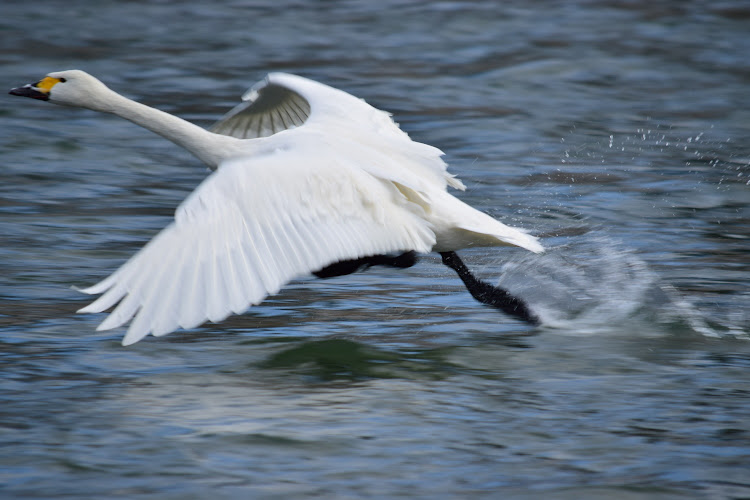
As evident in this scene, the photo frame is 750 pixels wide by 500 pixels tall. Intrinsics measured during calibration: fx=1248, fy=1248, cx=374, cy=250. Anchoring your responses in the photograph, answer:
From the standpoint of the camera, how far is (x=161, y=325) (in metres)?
5.05

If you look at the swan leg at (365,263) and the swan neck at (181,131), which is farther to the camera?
the swan neck at (181,131)

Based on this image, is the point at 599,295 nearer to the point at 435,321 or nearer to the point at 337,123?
the point at 435,321

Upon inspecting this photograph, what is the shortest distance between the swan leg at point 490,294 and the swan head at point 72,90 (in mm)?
2198

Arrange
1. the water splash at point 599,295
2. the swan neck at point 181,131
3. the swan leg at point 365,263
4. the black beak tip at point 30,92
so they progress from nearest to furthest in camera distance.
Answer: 1. the swan leg at point 365,263
2. the swan neck at point 181,131
3. the water splash at point 599,295
4. the black beak tip at point 30,92

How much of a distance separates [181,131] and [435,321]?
1.74 metres

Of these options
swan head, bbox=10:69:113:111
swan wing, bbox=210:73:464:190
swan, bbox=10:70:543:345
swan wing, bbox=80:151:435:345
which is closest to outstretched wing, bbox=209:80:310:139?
swan wing, bbox=210:73:464:190

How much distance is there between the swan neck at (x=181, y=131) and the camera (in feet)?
21.7

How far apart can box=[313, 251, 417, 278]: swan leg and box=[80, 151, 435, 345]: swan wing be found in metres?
0.52

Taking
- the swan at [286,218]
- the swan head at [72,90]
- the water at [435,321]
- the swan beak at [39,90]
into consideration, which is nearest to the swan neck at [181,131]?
the swan at [286,218]

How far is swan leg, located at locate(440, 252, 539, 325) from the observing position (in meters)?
7.12

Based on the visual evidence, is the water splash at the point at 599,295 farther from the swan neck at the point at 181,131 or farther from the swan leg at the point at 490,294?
the swan neck at the point at 181,131

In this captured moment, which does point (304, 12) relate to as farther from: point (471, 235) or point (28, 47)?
point (471, 235)

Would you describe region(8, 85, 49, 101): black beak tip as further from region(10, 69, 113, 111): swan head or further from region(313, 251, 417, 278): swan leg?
region(313, 251, 417, 278): swan leg

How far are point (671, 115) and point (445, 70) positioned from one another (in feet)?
9.78
